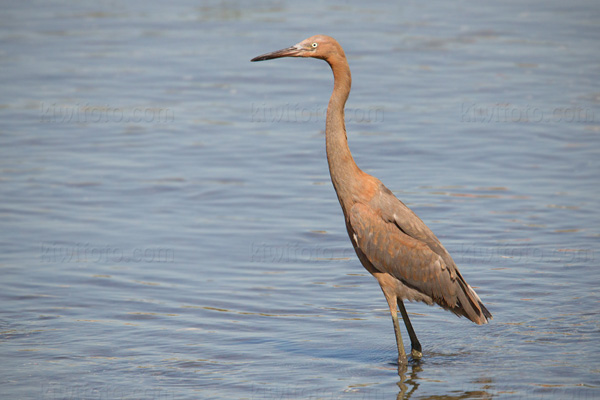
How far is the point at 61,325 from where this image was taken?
30.0 ft

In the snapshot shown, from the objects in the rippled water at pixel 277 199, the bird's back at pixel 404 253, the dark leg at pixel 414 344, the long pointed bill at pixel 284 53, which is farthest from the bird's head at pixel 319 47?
the rippled water at pixel 277 199

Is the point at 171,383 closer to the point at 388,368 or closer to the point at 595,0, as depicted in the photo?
the point at 388,368

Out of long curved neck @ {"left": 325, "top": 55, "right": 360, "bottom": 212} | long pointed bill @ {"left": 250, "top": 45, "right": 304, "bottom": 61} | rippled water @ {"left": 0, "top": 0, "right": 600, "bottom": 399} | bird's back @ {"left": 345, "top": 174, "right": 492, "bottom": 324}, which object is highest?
long pointed bill @ {"left": 250, "top": 45, "right": 304, "bottom": 61}

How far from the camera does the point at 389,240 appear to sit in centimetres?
817

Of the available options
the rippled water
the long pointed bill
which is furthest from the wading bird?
the rippled water

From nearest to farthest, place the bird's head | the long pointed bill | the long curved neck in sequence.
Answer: the long pointed bill
the long curved neck
the bird's head

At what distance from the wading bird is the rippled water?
0.54 meters

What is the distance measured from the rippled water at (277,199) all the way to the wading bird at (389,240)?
1.77ft

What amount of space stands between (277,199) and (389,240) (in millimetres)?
Result: 4886

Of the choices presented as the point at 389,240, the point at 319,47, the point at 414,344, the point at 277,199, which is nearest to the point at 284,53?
the point at 319,47

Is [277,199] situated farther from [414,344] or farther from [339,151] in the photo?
[414,344]

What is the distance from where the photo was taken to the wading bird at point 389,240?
8.16 metres

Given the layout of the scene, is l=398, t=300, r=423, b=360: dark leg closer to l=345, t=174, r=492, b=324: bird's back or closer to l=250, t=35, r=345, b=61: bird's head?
l=345, t=174, r=492, b=324: bird's back

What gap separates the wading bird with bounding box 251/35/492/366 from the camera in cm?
816
